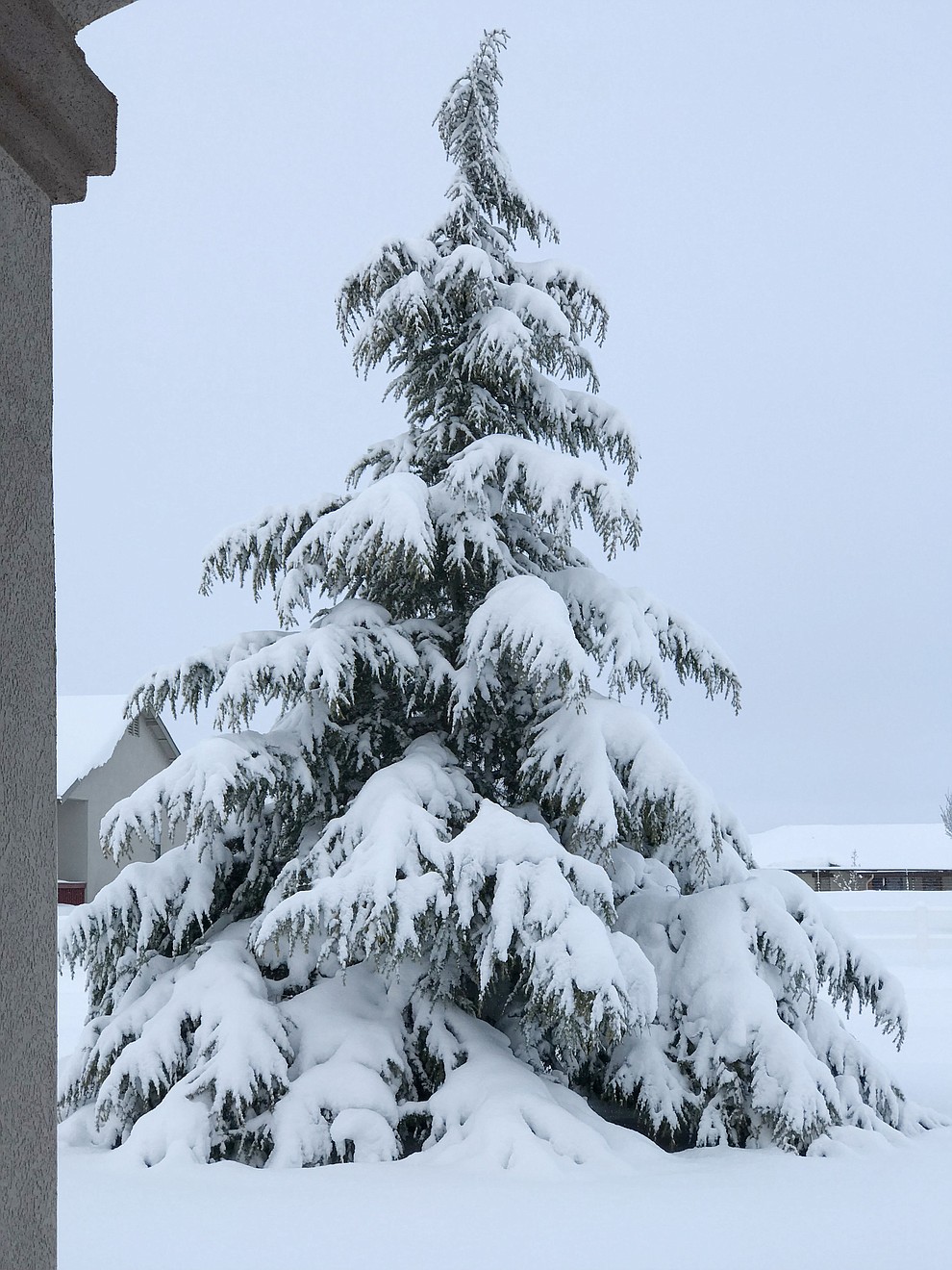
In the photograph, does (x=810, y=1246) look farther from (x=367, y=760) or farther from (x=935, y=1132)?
(x=367, y=760)

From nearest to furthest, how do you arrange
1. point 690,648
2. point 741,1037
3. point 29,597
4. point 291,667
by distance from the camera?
point 29,597
point 741,1037
point 291,667
point 690,648

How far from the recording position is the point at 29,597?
1.87 m

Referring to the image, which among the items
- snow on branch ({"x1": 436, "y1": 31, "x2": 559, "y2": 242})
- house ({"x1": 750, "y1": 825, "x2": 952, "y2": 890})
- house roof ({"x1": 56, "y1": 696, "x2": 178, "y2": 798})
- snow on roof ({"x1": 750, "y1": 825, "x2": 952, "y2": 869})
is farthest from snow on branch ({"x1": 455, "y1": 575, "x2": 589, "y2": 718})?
snow on roof ({"x1": 750, "y1": 825, "x2": 952, "y2": 869})

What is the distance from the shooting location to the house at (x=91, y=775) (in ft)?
59.5

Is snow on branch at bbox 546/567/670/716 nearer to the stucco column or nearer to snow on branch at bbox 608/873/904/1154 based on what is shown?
snow on branch at bbox 608/873/904/1154

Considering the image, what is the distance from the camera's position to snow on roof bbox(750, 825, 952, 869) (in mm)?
40188

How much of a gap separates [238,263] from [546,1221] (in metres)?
98.1

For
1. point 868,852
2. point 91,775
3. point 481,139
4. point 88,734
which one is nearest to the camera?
point 481,139

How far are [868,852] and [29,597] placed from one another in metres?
43.3

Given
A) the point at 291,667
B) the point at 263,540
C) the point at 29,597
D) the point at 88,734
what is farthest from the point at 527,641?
the point at 88,734

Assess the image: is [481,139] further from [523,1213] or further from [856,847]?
[856,847]

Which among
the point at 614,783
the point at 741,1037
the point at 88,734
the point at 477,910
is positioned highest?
the point at 88,734

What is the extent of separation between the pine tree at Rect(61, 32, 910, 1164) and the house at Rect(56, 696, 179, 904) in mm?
12521

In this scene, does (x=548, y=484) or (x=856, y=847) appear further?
(x=856, y=847)
